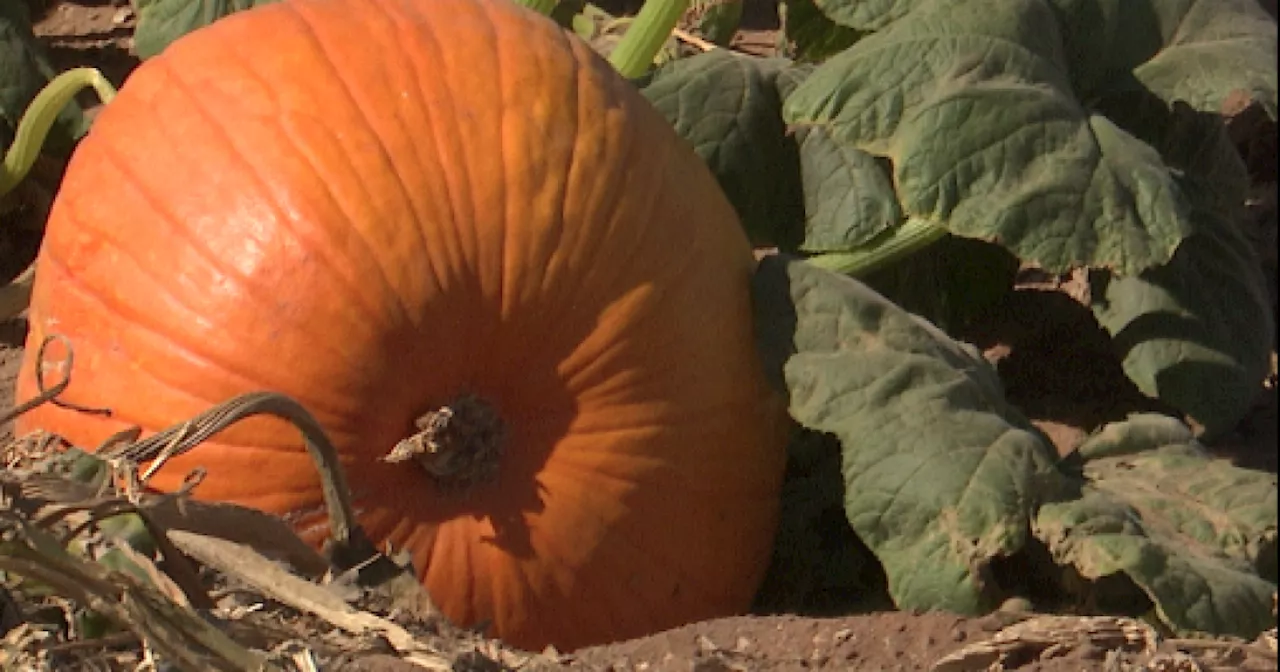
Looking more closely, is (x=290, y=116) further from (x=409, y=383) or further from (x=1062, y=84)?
(x=1062, y=84)

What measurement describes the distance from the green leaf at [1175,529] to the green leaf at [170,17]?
187cm

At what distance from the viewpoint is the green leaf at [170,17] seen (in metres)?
3.47

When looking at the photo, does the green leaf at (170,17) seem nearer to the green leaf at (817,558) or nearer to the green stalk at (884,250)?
the green stalk at (884,250)

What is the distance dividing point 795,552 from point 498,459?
63 cm

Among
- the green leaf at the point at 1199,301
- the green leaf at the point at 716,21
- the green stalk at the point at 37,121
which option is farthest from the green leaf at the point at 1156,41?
the green stalk at the point at 37,121

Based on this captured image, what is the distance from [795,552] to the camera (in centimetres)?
301

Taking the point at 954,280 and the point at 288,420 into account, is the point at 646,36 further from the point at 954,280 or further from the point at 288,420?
the point at 288,420

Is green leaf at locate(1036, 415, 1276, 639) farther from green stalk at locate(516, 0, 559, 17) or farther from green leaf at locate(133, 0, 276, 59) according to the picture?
green leaf at locate(133, 0, 276, 59)

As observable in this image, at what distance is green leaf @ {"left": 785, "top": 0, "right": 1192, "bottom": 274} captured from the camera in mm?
2691

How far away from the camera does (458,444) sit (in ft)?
8.46

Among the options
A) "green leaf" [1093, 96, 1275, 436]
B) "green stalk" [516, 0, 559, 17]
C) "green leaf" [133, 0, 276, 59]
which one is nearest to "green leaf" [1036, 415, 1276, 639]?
"green leaf" [1093, 96, 1275, 436]

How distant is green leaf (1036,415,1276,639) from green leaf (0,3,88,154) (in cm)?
234

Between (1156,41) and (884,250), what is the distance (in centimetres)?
63

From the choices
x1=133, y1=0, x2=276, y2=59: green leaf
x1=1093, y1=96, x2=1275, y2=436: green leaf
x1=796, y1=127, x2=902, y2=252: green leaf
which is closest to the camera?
x1=796, y1=127, x2=902, y2=252: green leaf
